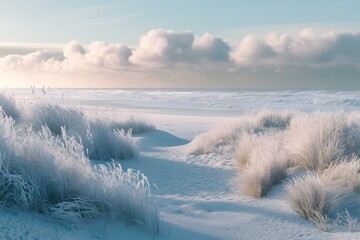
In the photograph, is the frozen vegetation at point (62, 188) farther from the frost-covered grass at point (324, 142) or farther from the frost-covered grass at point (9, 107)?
the frost-covered grass at point (9, 107)

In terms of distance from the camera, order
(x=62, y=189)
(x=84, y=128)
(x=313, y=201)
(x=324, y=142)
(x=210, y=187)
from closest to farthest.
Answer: (x=62, y=189) → (x=313, y=201) → (x=210, y=187) → (x=324, y=142) → (x=84, y=128)

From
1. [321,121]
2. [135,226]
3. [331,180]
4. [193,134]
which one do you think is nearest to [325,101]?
[193,134]

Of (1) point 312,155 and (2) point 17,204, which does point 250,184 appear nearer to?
(1) point 312,155

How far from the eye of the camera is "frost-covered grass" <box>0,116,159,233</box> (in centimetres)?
366

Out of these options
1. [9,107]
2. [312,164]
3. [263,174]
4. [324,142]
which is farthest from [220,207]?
[9,107]

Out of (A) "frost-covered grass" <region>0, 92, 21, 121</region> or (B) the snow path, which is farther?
(A) "frost-covered grass" <region>0, 92, 21, 121</region>

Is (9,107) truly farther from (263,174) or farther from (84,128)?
(263,174)

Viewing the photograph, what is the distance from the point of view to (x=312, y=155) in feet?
22.7

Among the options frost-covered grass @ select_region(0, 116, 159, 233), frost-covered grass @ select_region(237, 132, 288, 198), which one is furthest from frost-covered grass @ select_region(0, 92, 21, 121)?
frost-covered grass @ select_region(0, 116, 159, 233)

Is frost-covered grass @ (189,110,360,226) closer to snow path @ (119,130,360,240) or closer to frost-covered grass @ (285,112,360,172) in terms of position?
frost-covered grass @ (285,112,360,172)

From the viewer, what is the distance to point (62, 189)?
13.1 ft

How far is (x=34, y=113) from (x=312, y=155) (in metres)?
6.57

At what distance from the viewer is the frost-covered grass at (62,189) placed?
3.66 metres

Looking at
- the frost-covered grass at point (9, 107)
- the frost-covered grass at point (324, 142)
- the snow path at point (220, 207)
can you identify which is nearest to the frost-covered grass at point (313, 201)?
the snow path at point (220, 207)
